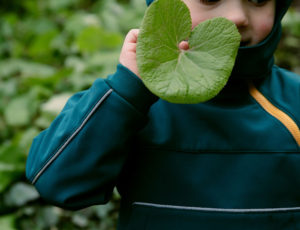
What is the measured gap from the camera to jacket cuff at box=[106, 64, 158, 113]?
0.70m

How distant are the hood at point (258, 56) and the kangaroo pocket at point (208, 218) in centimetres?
32

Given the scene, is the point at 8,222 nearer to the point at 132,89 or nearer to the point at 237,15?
the point at 132,89

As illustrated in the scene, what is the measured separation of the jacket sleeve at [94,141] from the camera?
0.71 meters

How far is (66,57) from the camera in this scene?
232 cm

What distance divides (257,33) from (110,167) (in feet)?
1.46

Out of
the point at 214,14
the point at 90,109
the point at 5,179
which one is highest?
the point at 214,14

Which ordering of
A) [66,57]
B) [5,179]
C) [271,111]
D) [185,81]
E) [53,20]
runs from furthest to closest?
[53,20]
[66,57]
[5,179]
[271,111]
[185,81]

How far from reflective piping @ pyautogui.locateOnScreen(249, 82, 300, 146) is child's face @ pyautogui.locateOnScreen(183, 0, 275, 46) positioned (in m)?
0.13

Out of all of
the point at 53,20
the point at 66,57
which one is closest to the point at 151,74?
the point at 66,57

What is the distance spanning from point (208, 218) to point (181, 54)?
380 millimetres

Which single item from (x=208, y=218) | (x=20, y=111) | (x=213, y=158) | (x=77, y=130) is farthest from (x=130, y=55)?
(x=20, y=111)

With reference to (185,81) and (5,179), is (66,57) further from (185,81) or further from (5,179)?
(185,81)

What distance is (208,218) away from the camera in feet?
2.59

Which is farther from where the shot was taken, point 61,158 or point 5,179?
point 5,179
